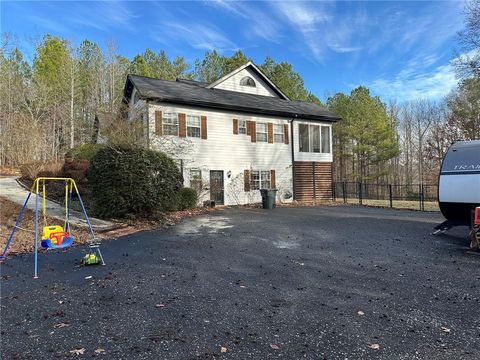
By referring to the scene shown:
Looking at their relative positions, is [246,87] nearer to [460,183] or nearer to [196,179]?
[196,179]

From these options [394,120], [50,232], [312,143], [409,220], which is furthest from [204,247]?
[394,120]

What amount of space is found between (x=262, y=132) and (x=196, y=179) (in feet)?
16.9

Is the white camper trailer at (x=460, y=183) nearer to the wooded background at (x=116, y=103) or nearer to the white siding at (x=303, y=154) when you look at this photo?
the white siding at (x=303, y=154)

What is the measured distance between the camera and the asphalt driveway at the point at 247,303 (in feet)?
9.96

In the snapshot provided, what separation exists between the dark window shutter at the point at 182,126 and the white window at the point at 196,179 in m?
1.89

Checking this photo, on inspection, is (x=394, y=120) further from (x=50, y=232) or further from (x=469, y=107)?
(x=50, y=232)

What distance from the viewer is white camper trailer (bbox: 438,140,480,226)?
8164 millimetres

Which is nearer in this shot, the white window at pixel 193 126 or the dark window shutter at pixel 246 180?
the white window at pixel 193 126

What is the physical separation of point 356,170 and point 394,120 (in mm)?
9103

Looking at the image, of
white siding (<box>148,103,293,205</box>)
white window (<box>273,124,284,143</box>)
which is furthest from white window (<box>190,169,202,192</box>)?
white window (<box>273,124,284,143</box>)

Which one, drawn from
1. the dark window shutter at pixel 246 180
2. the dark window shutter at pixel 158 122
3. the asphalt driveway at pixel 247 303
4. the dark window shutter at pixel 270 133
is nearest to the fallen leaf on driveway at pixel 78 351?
the asphalt driveway at pixel 247 303

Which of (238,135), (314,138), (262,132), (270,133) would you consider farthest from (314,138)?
(238,135)

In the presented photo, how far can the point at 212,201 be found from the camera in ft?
53.3

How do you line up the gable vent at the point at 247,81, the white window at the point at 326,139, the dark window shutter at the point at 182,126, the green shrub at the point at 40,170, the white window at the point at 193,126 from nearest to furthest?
the dark window shutter at the point at 182,126 → the white window at the point at 193,126 → the green shrub at the point at 40,170 → the gable vent at the point at 247,81 → the white window at the point at 326,139
